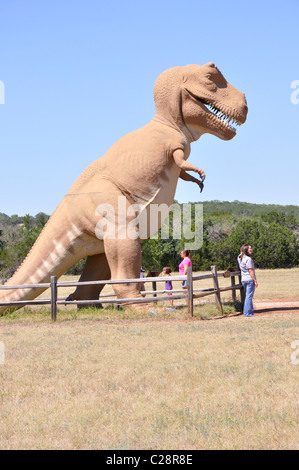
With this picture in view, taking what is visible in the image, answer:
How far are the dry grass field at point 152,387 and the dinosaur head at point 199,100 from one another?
183 inches

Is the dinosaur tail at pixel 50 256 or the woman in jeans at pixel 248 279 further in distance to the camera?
the dinosaur tail at pixel 50 256

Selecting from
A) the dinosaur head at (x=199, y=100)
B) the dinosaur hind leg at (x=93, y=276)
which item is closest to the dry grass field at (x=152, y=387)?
the dinosaur hind leg at (x=93, y=276)

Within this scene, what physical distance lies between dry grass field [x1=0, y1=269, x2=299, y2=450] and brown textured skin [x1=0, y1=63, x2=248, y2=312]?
98.3 inches

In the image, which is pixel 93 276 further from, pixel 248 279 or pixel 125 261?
pixel 248 279

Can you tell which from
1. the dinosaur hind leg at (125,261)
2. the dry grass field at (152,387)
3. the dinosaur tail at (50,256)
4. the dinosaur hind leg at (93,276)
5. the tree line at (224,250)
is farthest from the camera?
the tree line at (224,250)

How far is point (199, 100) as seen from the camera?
1093 centimetres

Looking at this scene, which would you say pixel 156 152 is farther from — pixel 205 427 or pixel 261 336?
pixel 205 427

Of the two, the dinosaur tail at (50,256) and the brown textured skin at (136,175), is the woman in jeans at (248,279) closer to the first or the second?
the brown textured skin at (136,175)

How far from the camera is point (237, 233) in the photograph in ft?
128

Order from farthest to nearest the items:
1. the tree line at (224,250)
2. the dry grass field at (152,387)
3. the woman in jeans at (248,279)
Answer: the tree line at (224,250)
the woman in jeans at (248,279)
the dry grass field at (152,387)

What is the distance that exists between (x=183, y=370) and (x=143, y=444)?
6.25ft

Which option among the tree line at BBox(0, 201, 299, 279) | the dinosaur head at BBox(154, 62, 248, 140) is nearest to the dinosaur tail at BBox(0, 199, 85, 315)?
the dinosaur head at BBox(154, 62, 248, 140)

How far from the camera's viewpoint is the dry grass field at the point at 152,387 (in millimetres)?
3723

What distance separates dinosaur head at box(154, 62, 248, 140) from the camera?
35.6ft
